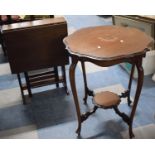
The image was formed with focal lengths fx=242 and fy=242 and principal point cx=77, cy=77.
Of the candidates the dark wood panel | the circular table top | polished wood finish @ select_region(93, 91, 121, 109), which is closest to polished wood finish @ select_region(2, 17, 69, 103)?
the dark wood panel

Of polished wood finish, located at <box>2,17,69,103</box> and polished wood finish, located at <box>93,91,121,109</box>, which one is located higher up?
polished wood finish, located at <box>2,17,69,103</box>

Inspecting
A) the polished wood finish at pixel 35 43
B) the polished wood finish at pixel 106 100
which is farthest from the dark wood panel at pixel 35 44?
the polished wood finish at pixel 106 100

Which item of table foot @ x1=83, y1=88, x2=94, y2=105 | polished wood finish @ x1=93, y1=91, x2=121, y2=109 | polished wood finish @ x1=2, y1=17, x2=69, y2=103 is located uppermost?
polished wood finish @ x1=2, y1=17, x2=69, y2=103

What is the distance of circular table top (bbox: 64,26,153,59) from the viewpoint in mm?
1405

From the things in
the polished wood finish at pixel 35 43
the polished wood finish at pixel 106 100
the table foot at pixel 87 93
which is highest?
the polished wood finish at pixel 35 43

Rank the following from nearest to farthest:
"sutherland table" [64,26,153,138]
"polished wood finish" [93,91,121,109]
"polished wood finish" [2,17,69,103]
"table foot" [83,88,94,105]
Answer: "sutherland table" [64,26,153,138]
"polished wood finish" [93,91,121,109]
"polished wood finish" [2,17,69,103]
"table foot" [83,88,94,105]

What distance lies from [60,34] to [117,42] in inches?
22.6

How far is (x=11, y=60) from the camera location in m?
1.96

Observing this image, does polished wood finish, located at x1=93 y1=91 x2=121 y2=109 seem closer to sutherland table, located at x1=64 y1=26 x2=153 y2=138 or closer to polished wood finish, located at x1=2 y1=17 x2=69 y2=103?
sutherland table, located at x1=64 y1=26 x2=153 y2=138

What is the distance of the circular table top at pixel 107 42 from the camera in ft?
4.61

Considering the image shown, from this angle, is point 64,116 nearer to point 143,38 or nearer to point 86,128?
point 86,128

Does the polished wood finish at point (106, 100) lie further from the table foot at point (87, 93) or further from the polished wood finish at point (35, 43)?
the polished wood finish at point (35, 43)

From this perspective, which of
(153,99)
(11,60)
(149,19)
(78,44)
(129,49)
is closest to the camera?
(129,49)
